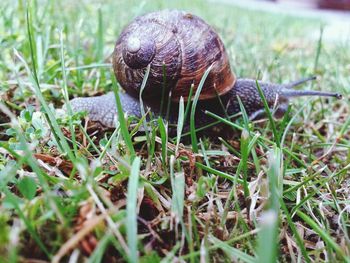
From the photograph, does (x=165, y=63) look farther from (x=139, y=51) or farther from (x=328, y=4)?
(x=328, y=4)

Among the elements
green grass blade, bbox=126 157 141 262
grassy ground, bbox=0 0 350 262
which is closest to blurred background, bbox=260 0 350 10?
grassy ground, bbox=0 0 350 262

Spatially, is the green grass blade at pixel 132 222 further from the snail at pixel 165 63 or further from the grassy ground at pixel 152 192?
the snail at pixel 165 63

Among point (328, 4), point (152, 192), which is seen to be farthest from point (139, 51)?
point (328, 4)

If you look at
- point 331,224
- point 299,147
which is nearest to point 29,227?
point 331,224

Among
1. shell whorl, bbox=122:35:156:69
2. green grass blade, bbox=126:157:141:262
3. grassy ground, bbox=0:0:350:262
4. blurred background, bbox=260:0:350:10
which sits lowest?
blurred background, bbox=260:0:350:10

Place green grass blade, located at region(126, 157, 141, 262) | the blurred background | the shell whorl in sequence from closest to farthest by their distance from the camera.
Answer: green grass blade, located at region(126, 157, 141, 262), the shell whorl, the blurred background

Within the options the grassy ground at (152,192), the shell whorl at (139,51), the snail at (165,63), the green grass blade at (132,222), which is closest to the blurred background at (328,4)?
the grassy ground at (152,192)

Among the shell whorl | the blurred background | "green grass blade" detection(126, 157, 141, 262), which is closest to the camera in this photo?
"green grass blade" detection(126, 157, 141, 262)

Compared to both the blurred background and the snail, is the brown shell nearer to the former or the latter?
the snail

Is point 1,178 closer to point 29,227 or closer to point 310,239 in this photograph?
point 29,227
